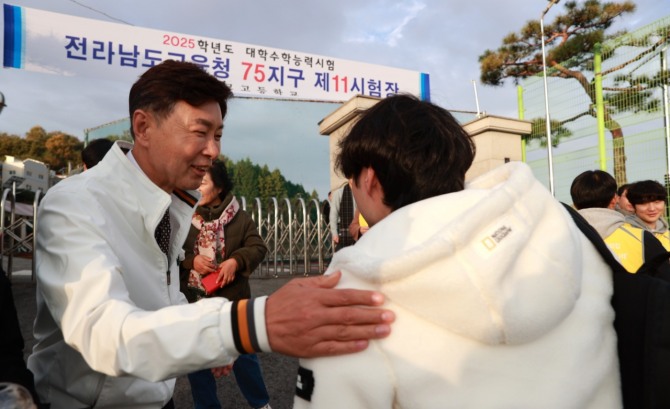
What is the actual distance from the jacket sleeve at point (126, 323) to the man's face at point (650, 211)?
4.48m

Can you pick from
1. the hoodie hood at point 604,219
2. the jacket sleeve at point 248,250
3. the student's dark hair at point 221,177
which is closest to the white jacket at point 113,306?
the jacket sleeve at point 248,250

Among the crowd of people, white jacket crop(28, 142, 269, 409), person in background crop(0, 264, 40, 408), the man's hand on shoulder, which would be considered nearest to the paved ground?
white jacket crop(28, 142, 269, 409)

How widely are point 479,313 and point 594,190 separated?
10.1 feet

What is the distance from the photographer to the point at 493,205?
996mm

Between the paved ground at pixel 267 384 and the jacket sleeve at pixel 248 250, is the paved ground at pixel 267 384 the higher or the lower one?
the lower one

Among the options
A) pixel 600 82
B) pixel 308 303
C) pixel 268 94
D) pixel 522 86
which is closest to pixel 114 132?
pixel 268 94

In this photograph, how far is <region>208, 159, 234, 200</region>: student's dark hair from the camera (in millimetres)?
3785

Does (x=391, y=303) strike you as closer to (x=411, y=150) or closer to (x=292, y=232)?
(x=411, y=150)

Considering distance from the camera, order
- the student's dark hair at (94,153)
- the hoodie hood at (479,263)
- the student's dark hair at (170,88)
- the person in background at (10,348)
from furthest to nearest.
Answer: the student's dark hair at (94,153)
the student's dark hair at (170,88)
the person in background at (10,348)
the hoodie hood at (479,263)

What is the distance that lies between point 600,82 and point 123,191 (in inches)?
349

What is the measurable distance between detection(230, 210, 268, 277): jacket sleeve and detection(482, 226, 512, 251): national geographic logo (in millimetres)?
2907

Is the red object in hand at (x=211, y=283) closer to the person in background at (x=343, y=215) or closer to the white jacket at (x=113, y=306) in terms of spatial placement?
the white jacket at (x=113, y=306)

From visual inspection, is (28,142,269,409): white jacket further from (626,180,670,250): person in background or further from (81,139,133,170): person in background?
(626,180,670,250): person in background

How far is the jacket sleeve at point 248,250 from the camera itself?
3.71 meters
